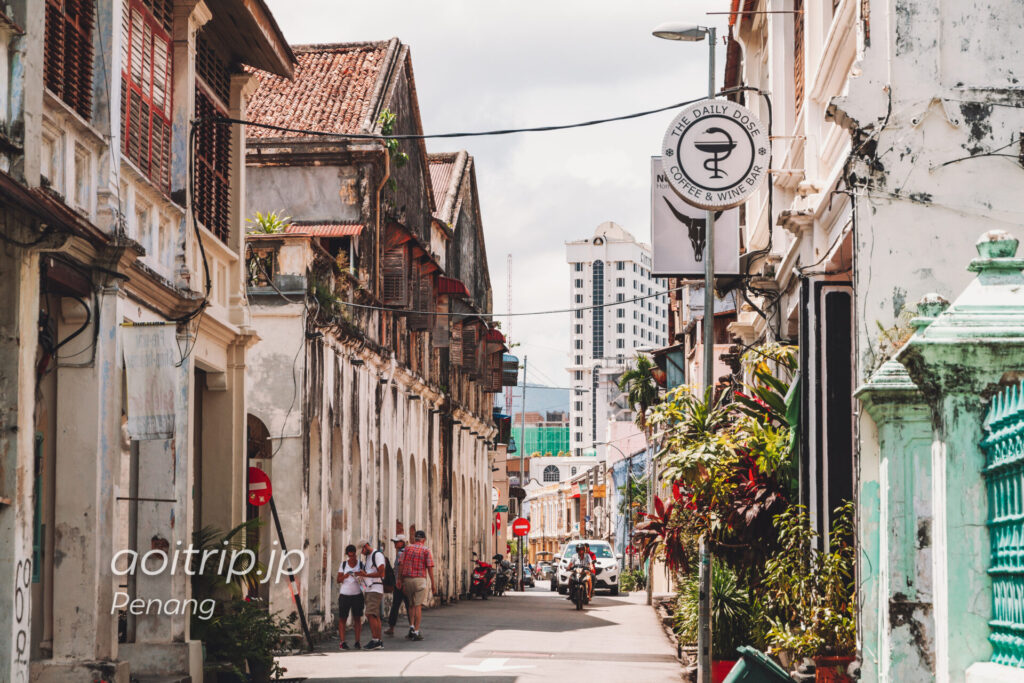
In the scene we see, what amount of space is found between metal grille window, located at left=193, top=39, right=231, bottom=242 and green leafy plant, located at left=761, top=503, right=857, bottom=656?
7.99 m

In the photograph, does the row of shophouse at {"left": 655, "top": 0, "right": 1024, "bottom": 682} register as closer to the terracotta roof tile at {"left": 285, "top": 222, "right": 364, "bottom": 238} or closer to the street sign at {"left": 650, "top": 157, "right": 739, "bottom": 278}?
the street sign at {"left": 650, "top": 157, "right": 739, "bottom": 278}

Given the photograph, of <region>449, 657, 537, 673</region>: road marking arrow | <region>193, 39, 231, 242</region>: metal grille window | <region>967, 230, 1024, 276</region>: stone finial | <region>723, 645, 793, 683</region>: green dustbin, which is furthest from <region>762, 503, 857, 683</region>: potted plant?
<region>193, 39, 231, 242</region>: metal grille window

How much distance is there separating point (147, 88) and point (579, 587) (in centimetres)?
2229

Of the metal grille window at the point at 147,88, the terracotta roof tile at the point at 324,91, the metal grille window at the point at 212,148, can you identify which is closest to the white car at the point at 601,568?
the terracotta roof tile at the point at 324,91

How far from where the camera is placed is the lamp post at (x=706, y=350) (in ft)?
50.3

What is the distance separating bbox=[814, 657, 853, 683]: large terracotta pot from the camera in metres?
11.3

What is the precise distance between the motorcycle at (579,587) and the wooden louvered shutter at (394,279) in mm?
9144

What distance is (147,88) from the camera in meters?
14.9

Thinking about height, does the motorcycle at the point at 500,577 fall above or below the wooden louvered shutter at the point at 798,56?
below

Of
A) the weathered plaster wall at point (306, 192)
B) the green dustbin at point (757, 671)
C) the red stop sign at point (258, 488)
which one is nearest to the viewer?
the green dustbin at point (757, 671)

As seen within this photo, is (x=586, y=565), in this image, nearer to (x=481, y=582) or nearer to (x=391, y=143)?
(x=481, y=582)

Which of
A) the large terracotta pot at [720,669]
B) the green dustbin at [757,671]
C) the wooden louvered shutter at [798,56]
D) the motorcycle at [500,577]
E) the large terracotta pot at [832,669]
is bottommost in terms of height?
the motorcycle at [500,577]

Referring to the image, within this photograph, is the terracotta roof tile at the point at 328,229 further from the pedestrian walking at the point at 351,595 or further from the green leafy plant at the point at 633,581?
the green leafy plant at the point at 633,581

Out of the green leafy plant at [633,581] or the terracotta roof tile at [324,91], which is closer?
the terracotta roof tile at [324,91]
